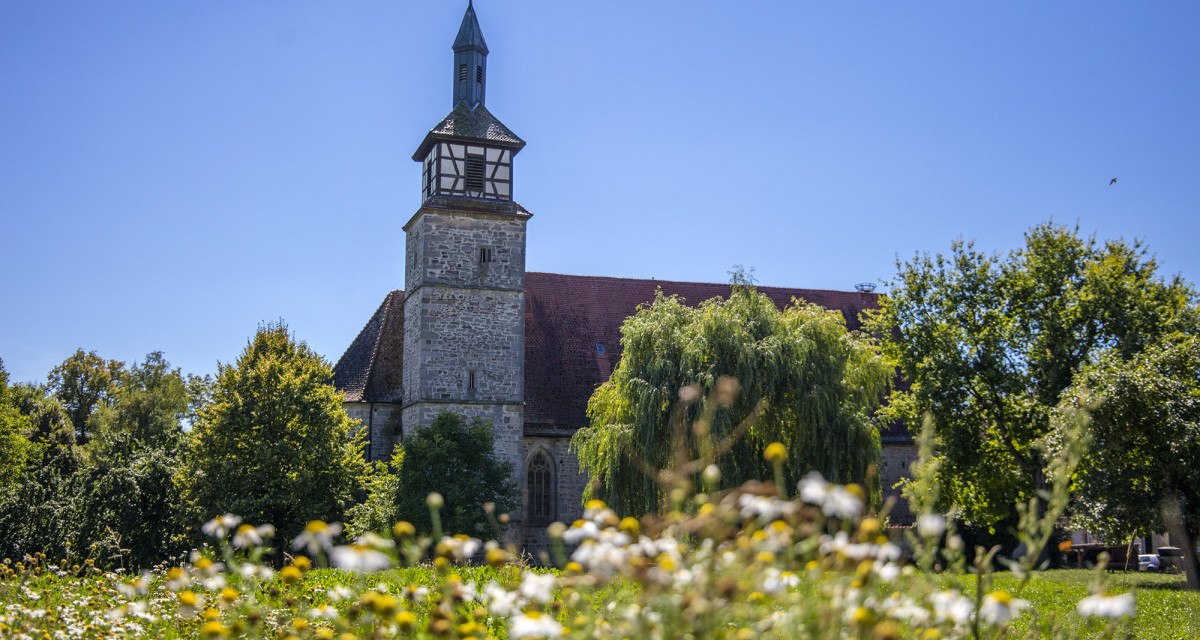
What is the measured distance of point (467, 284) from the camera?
94.5 ft

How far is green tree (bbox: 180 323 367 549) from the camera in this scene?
2345 cm

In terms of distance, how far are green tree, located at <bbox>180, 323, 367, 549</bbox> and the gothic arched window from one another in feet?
18.9

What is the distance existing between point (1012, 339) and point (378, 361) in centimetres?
1530

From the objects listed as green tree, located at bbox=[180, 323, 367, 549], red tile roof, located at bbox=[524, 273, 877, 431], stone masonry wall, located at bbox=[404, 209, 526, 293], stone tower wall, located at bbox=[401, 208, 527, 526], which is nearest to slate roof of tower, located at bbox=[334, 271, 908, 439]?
red tile roof, located at bbox=[524, 273, 877, 431]

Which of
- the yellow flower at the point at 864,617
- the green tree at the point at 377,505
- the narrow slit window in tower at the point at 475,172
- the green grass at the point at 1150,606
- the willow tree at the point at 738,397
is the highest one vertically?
the narrow slit window in tower at the point at 475,172

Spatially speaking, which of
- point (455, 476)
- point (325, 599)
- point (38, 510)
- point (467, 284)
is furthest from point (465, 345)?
point (325, 599)

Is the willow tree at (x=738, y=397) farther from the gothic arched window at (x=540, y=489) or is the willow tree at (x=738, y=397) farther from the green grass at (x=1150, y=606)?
the green grass at (x=1150, y=606)

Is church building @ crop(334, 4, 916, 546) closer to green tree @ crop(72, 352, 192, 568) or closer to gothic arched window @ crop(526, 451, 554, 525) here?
gothic arched window @ crop(526, 451, 554, 525)

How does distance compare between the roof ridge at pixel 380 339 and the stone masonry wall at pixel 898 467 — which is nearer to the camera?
the roof ridge at pixel 380 339

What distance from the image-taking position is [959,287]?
25297 millimetres

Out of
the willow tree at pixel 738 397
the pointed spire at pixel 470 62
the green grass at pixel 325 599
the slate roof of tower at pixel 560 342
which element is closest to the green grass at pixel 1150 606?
the green grass at pixel 325 599

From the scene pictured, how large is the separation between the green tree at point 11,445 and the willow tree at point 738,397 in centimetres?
2140

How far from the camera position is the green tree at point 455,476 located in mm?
25031

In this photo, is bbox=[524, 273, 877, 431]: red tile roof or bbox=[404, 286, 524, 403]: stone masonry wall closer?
bbox=[404, 286, 524, 403]: stone masonry wall
